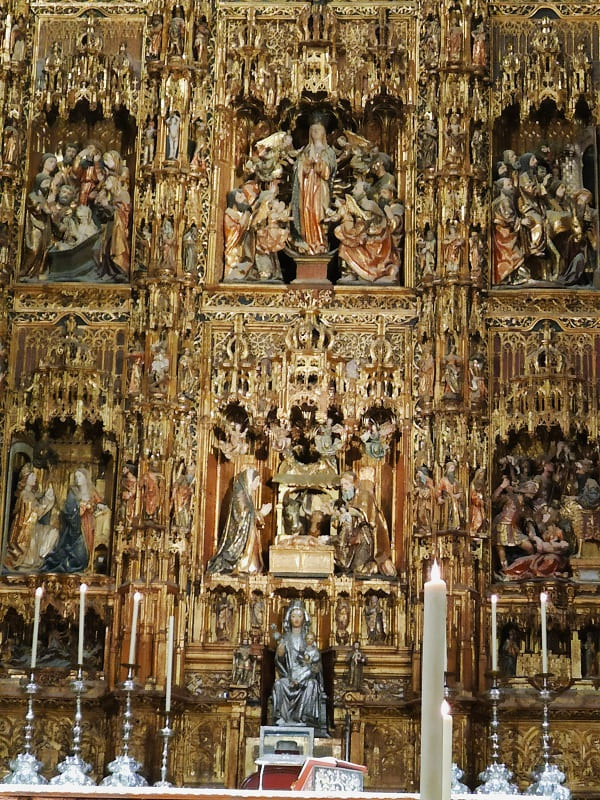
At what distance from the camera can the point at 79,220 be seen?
671 inches

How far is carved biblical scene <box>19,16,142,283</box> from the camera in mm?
16938

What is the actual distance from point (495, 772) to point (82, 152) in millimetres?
9680

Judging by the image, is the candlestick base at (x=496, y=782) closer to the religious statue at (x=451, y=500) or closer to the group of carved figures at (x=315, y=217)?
the religious statue at (x=451, y=500)

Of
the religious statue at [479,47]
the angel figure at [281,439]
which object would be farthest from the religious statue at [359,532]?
the religious statue at [479,47]

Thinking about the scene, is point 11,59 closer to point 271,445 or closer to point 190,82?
point 190,82

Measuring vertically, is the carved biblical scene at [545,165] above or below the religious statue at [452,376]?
above

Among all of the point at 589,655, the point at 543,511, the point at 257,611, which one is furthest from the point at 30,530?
the point at 589,655

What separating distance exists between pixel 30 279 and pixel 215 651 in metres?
5.43

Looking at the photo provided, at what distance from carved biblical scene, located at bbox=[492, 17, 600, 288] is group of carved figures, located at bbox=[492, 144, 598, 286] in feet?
0.04

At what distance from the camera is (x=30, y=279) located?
55.4 ft

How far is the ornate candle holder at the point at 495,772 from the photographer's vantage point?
11.9 metres

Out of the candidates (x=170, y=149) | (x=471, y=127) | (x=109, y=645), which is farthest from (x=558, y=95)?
(x=109, y=645)

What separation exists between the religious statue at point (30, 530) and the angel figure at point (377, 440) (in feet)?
12.9

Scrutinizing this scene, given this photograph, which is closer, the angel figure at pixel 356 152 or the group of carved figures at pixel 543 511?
the group of carved figures at pixel 543 511
